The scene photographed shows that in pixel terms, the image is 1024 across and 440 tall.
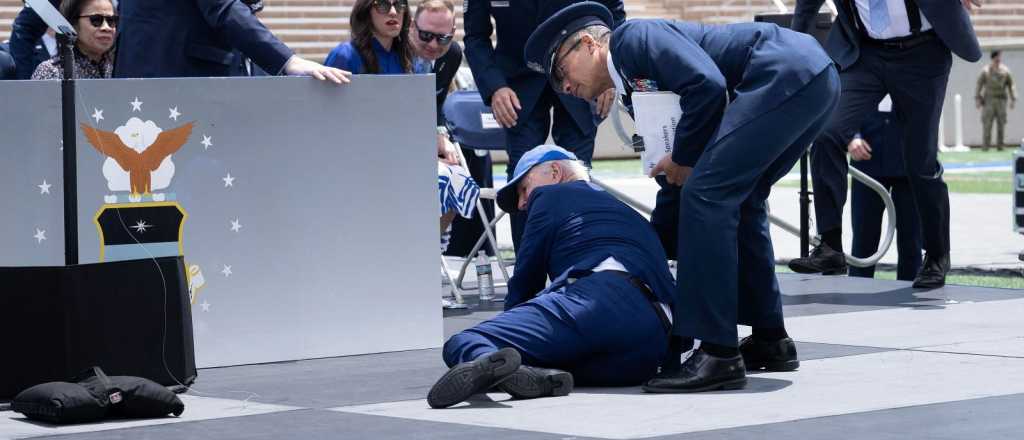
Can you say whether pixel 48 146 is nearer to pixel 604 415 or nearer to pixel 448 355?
pixel 448 355

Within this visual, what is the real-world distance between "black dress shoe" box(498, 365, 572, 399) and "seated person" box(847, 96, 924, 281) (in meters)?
4.79

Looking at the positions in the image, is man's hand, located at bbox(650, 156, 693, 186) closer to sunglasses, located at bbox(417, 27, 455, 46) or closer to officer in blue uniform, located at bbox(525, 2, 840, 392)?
officer in blue uniform, located at bbox(525, 2, 840, 392)

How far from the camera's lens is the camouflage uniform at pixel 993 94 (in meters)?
34.3

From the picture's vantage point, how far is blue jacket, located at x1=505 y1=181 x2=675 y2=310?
5852 millimetres

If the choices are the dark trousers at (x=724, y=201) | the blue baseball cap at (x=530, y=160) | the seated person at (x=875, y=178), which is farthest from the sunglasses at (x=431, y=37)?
the dark trousers at (x=724, y=201)

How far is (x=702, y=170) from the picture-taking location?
5691 millimetres

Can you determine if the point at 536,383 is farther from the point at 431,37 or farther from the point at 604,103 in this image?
the point at 431,37

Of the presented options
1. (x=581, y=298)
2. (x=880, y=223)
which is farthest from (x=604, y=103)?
(x=880, y=223)

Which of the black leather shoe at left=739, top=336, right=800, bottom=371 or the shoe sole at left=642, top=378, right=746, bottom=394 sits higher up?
the black leather shoe at left=739, top=336, right=800, bottom=371

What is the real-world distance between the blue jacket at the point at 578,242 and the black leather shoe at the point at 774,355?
0.49 meters

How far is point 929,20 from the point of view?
873 cm

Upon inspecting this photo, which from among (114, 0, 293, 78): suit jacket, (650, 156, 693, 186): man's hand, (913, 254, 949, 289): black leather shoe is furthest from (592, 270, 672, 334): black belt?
(913, 254, 949, 289): black leather shoe

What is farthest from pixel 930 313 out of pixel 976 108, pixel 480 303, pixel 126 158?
pixel 976 108

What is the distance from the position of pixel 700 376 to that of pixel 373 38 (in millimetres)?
3235
